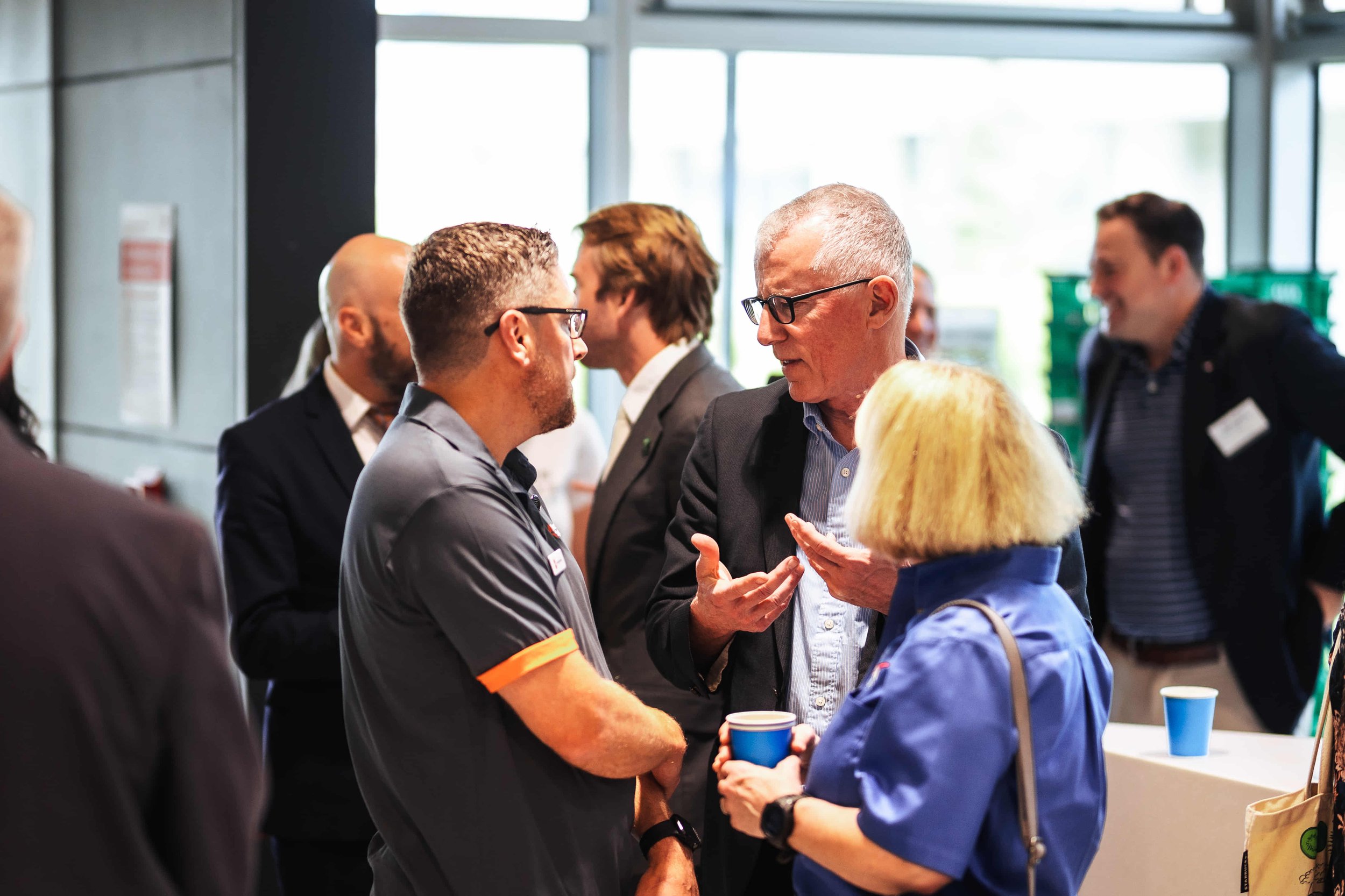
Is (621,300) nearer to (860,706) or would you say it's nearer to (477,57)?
(860,706)

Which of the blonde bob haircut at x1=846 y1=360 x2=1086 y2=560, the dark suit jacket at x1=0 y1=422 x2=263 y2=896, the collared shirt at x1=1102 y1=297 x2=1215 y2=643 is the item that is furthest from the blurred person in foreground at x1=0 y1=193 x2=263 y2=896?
the collared shirt at x1=1102 y1=297 x2=1215 y2=643

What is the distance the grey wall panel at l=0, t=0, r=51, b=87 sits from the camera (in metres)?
4.52

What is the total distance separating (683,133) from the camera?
579 cm

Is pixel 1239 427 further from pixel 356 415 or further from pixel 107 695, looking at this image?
pixel 107 695

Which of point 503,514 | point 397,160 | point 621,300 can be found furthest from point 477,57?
point 503,514

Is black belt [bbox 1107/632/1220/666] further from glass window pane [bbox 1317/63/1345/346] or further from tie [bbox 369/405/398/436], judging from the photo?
glass window pane [bbox 1317/63/1345/346]

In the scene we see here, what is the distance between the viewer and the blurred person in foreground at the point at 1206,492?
4172 millimetres

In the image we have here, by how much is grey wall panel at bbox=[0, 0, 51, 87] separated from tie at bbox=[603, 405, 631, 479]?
2.76 m

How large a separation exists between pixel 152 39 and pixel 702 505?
8.98ft

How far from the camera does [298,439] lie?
284 centimetres

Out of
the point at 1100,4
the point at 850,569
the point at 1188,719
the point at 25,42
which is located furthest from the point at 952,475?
the point at 1100,4

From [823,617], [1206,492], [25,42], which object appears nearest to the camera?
[823,617]

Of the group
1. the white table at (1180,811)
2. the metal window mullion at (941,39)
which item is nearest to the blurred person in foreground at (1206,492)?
the white table at (1180,811)

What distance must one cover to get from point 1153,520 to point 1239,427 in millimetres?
412
